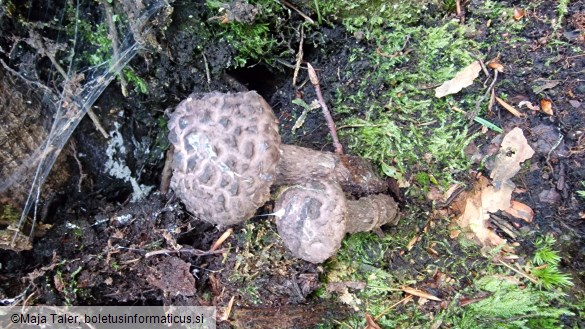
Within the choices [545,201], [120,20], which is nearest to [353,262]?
[545,201]

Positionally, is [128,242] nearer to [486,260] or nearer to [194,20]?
[194,20]

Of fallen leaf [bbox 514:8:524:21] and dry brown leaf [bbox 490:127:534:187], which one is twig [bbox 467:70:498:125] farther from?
fallen leaf [bbox 514:8:524:21]

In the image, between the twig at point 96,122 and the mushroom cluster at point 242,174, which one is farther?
the twig at point 96,122

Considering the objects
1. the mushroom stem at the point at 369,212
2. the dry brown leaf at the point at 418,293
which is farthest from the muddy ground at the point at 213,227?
the mushroom stem at the point at 369,212

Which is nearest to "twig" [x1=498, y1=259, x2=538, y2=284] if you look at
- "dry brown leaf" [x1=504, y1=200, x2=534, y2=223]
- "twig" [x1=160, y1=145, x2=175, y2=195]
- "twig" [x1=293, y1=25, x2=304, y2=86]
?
"dry brown leaf" [x1=504, y1=200, x2=534, y2=223]

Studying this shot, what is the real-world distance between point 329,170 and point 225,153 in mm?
783

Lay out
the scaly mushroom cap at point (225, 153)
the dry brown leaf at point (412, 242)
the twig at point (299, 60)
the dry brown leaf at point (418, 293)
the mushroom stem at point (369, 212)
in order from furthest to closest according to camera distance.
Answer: the twig at point (299, 60), the dry brown leaf at point (412, 242), the dry brown leaf at point (418, 293), the mushroom stem at point (369, 212), the scaly mushroom cap at point (225, 153)

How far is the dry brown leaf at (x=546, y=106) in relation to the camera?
2.80 metres

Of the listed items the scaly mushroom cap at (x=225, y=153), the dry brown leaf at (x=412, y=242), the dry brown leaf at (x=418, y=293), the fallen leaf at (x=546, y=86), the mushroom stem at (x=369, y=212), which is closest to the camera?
the scaly mushroom cap at (x=225, y=153)

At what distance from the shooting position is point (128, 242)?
2906mm

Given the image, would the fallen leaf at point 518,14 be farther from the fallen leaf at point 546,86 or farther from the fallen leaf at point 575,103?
the fallen leaf at point 575,103

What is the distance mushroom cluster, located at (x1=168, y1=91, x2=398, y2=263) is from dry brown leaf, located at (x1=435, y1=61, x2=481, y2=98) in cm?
106

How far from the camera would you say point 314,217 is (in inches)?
93.4

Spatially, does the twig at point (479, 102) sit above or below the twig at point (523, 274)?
above
